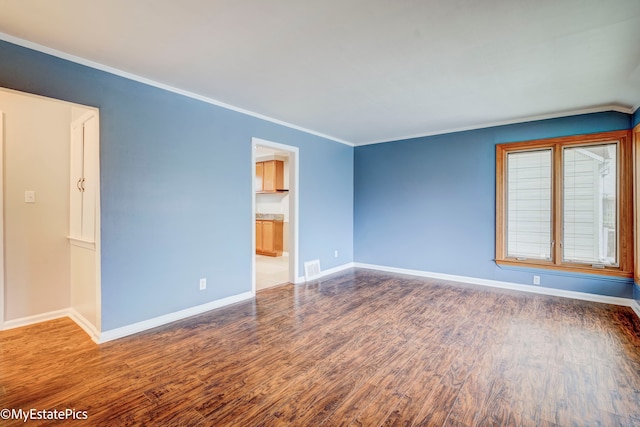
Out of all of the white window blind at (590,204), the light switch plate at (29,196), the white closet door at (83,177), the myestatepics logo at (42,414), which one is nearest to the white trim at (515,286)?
the white window blind at (590,204)

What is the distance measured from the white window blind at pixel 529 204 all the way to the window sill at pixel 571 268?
11 cm

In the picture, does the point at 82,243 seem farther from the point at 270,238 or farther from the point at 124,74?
the point at 270,238

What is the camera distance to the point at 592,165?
13.1 ft

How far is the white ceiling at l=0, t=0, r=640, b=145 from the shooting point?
1913 millimetres

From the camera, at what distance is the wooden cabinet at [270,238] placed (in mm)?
7496

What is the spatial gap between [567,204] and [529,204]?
0.43m

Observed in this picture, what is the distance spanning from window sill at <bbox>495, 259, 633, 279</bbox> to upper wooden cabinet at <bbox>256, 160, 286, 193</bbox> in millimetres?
5067

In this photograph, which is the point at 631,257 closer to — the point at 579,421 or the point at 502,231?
the point at 502,231

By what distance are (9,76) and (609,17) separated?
4234mm

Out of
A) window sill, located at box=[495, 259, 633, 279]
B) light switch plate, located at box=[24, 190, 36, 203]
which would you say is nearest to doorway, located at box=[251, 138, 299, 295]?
light switch plate, located at box=[24, 190, 36, 203]

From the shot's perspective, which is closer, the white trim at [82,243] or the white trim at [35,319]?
the white trim at [82,243]

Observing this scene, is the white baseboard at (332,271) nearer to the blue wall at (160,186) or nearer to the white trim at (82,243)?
the blue wall at (160,186)

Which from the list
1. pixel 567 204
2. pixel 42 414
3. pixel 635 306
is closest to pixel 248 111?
pixel 42 414

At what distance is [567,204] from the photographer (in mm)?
4137
